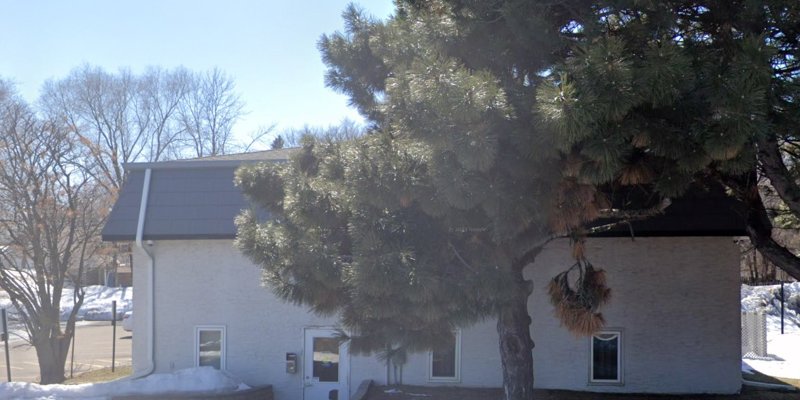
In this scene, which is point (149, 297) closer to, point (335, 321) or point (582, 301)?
point (335, 321)

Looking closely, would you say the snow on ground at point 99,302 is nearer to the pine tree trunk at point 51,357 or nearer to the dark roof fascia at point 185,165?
the pine tree trunk at point 51,357

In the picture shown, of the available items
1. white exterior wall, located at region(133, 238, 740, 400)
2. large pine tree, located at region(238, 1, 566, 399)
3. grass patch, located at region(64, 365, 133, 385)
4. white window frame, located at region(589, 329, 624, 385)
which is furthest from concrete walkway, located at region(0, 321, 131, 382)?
large pine tree, located at region(238, 1, 566, 399)

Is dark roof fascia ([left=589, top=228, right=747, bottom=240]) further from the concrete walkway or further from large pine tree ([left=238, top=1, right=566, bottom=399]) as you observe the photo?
the concrete walkway

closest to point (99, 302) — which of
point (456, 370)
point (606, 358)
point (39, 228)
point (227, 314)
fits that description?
point (39, 228)

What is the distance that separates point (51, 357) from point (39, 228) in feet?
11.5

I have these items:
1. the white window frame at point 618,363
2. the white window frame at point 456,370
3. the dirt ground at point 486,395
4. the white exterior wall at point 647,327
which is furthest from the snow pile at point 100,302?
the white window frame at point 618,363

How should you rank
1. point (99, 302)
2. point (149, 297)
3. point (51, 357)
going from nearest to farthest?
point (149, 297) < point (51, 357) < point (99, 302)

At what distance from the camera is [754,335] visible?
21.5m

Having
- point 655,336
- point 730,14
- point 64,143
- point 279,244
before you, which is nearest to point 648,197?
point 730,14

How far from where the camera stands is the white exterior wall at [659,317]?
47.8ft

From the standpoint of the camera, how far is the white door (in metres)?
15.3

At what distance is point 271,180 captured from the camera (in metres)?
10.2

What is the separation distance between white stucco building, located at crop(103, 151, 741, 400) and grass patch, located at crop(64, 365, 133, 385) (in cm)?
540

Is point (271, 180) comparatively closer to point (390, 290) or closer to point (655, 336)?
point (390, 290)
